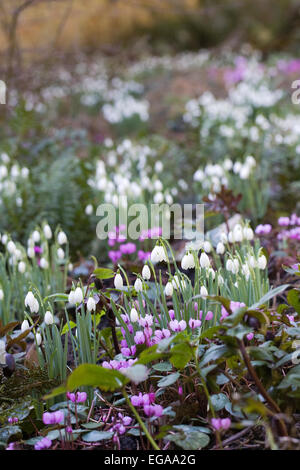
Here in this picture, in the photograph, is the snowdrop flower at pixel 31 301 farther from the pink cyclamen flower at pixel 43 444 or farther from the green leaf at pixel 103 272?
the pink cyclamen flower at pixel 43 444

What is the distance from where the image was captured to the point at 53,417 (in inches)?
58.4

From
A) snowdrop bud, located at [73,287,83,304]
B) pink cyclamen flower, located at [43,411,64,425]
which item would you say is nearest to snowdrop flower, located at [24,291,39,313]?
snowdrop bud, located at [73,287,83,304]

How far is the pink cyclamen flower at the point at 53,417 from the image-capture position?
4.85 ft

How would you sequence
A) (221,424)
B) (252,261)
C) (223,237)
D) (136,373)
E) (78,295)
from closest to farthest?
(136,373)
(221,424)
(78,295)
(252,261)
(223,237)

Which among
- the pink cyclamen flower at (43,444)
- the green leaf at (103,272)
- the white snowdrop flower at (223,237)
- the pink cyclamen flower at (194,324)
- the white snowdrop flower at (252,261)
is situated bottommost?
the pink cyclamen flower at (43,444)

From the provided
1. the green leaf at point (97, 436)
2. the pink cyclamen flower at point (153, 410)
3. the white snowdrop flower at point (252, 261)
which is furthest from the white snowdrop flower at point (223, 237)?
the green leaf at point (97, 436)

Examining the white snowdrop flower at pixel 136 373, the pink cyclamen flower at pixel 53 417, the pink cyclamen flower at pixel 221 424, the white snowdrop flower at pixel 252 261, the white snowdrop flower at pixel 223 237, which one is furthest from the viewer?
the white snowdrop flower at pixel 223 237

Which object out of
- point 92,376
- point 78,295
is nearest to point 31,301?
point 78,295


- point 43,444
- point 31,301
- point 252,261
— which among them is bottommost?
point 43,444

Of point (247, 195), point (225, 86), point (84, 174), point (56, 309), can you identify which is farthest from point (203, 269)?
point (225, 86)

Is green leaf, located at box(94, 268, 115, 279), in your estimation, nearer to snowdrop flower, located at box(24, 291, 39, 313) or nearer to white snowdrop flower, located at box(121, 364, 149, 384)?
snowdrop flower, located at box(24, 291, 39, 313)

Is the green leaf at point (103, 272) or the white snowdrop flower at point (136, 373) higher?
the green leaf at point (103, 272)

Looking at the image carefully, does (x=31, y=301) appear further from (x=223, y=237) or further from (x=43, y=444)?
(x=223, y=237)
